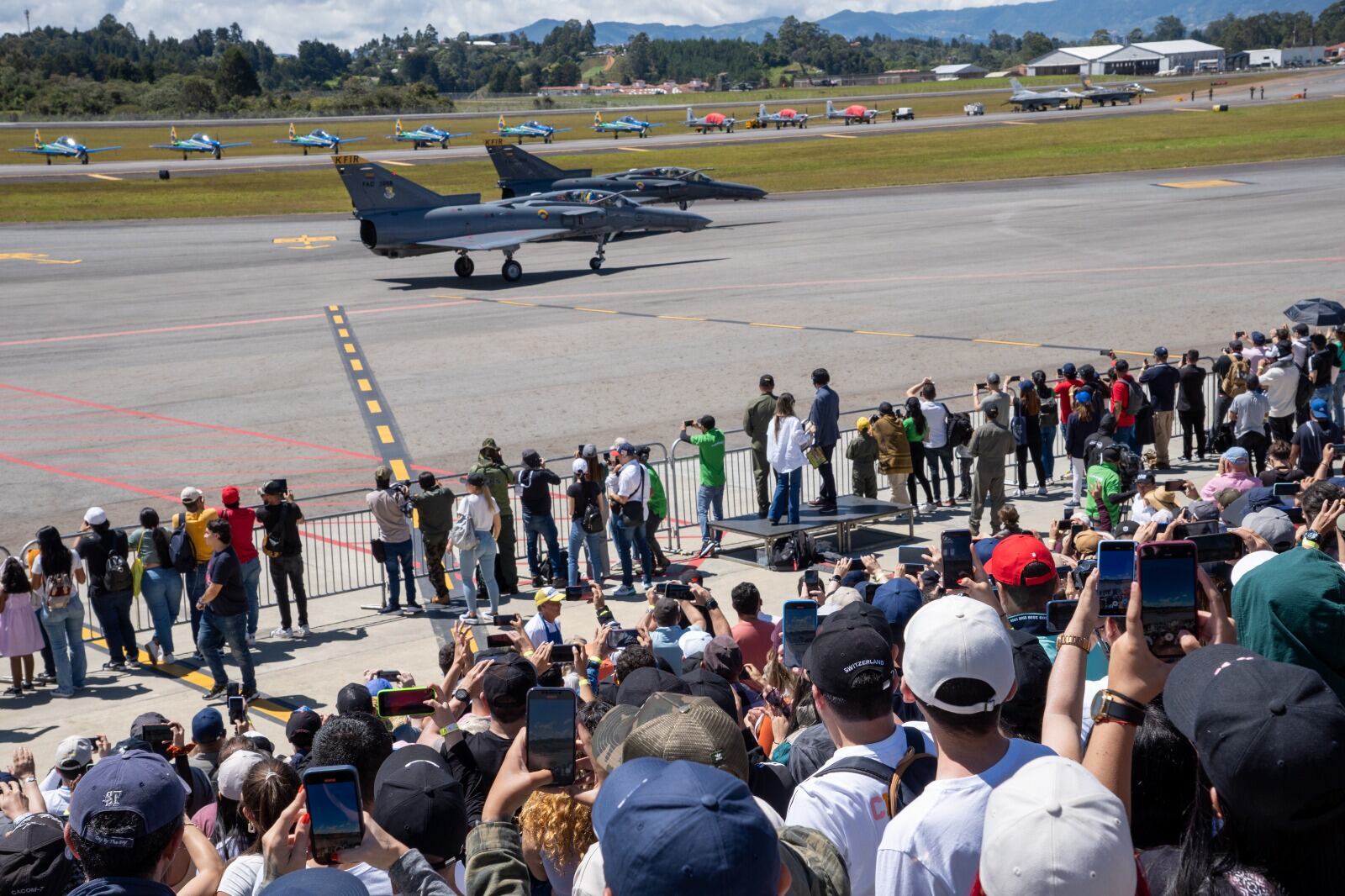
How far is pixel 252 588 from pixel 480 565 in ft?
7.92

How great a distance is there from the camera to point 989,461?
15.5 meters

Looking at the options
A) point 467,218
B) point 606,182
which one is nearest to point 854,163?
point 606,182

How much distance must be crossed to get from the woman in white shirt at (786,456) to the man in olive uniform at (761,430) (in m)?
0.88

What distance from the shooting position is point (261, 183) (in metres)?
68.8

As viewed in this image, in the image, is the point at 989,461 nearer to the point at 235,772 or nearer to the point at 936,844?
the point at 235,772

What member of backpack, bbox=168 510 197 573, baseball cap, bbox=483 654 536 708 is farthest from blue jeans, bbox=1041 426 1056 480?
baseball cap, bbox=483 654 536 708

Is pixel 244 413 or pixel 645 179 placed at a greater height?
pixel 645 179

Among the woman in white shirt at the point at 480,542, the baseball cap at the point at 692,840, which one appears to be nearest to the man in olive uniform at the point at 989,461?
the woman in white shirt at the point at 480,542

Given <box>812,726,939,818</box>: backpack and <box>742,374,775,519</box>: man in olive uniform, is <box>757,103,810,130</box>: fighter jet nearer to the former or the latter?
<box>742,374,775,519</box>: man in olive uniform

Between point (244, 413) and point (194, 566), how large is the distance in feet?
36.1

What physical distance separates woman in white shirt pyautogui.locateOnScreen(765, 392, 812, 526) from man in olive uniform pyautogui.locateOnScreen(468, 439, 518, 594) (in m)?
3.15

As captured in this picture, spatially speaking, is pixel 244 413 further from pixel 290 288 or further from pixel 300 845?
pixel 300 845

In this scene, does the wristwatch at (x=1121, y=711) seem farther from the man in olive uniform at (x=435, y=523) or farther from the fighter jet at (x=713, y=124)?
the fighter jet at (x=713, y=124)

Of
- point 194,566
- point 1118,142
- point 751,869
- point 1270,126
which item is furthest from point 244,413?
point 1270,126
